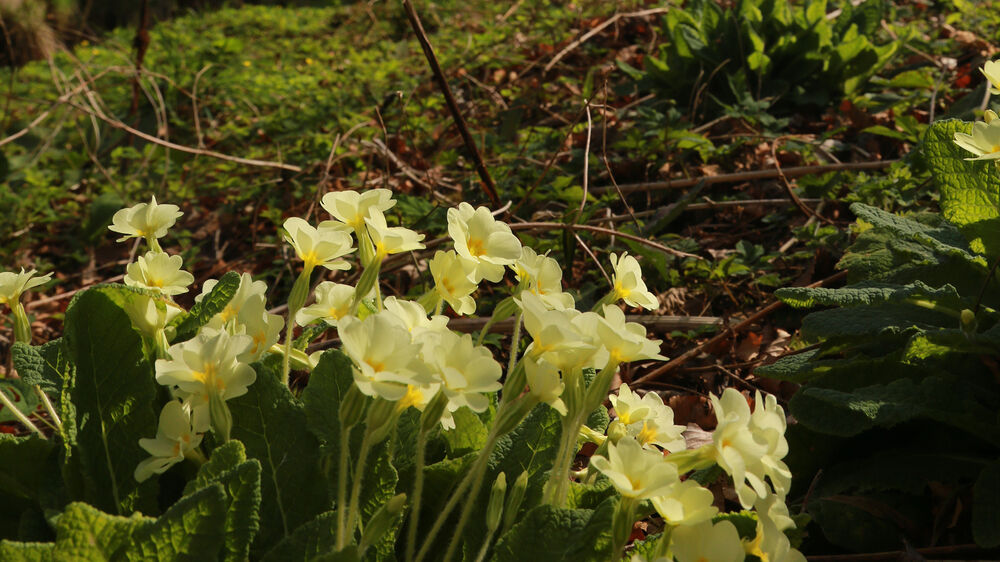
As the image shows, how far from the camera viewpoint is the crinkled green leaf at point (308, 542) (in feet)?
3.35

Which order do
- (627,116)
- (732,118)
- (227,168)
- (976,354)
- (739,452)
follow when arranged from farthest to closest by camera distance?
(227,168), (627,116), (732,118), (976,354), (739,452)

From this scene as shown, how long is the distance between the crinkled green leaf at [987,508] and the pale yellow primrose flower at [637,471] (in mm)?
733

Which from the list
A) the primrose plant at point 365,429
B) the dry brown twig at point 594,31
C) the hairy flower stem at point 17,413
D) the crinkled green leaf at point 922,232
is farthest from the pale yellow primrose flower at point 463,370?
the dry brown twig at point 594,31

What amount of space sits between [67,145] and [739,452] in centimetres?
529

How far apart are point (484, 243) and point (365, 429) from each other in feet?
0.97

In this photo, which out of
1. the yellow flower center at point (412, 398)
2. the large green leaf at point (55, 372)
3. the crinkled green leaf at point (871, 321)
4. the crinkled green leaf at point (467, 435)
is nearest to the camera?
the yellow flower center at point (412, 398)

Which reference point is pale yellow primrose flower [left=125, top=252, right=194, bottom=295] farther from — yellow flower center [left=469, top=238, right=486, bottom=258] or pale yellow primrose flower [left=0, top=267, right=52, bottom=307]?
yellow flower center [left=469, top=238, right=486, bottom=258]

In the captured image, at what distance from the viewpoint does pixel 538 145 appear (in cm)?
361

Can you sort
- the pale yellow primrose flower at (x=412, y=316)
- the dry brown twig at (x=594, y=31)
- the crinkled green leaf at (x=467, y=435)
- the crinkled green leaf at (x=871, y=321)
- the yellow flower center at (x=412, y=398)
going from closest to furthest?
1. the yellow flower center at (x=412, y=398)
2. the pale yellow primrose flower at (x=412, y=316)
3. the crinkled green leaf at (x=467, y=435)
4. the crinkled green leaf at (x=871, y=321)
5. the dry brown twig at (x=594, y=31)

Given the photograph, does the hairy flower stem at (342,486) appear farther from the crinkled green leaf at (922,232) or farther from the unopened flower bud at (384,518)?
the crinkled green leaf at (922,232)

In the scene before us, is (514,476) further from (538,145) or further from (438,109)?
(438,109)

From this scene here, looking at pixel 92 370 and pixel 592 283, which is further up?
pixel 92 370

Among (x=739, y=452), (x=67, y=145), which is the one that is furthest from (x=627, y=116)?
(x=67, y=145)

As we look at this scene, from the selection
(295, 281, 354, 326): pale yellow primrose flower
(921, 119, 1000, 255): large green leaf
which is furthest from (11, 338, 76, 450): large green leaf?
(921, 119, 1000, 255): large green leaf
